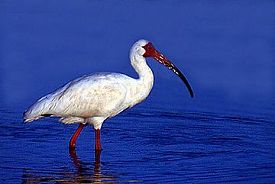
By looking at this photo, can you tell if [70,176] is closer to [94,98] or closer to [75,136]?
[75,136]

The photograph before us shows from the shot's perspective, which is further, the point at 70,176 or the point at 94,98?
the point at 94,98

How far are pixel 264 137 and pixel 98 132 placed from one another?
249 centimetres

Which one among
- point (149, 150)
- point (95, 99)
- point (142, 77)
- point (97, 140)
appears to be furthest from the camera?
point (142, 77)

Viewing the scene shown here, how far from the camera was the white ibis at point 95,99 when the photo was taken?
570 inches

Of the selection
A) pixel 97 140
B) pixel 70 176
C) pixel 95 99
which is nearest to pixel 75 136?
pixel 97 140

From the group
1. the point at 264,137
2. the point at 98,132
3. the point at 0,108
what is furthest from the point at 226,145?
the point at 0,108

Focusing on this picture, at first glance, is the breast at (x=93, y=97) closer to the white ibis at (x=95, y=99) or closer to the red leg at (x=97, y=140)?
the white ibis at (x=95, y=99)

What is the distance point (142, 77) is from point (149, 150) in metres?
1.23

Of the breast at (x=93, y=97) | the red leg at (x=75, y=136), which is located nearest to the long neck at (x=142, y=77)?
the breast at (x=93, y=97)

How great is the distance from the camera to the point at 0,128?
15.3m

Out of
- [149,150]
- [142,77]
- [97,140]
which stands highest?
[142,77]

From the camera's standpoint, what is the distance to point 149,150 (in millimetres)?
14117

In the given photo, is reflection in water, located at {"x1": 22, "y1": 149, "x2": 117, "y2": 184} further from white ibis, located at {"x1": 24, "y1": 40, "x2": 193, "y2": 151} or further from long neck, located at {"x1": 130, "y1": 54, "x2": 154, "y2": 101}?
long neck, located at {"x1": 130, "y1": 54, "x2": 154, "y2": 101}

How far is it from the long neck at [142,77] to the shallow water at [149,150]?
71 cm
